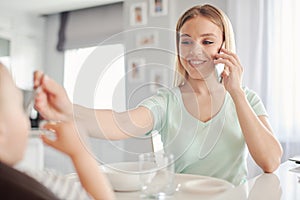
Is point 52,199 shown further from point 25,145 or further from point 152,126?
point 152,126

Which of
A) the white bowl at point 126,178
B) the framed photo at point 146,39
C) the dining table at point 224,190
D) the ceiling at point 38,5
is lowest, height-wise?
the dining table at point 224,190

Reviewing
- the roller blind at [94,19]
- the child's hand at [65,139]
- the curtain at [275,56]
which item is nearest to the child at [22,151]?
the child's hand at [65,139]

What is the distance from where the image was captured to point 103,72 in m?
0.33

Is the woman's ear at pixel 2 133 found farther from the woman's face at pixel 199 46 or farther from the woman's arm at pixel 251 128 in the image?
the woman's arm at pixel 251 128

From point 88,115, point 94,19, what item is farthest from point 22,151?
point 94,19

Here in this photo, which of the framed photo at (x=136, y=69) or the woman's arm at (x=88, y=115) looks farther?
the framed photo at (x=136, y=69)

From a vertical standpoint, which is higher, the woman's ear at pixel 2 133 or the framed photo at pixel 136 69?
the framed photo at pixel 136 69

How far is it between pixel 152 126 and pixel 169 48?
0.46 ft

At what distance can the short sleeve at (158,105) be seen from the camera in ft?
1.45

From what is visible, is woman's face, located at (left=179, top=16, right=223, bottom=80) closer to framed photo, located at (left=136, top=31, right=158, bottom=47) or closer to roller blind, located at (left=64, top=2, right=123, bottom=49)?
framed photo, located at (left=136, top=31, right=158, bottom=47)

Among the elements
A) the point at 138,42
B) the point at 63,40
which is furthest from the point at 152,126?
the point at 63,40

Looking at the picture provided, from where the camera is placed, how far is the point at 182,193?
37cm

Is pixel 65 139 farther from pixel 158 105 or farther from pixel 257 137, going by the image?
pixel 257 137

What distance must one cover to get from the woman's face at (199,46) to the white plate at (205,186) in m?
0.13
